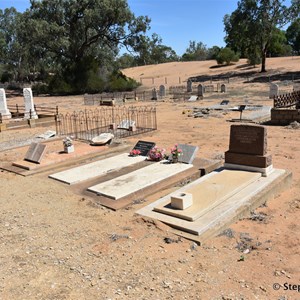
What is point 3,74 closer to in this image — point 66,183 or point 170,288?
point 66,183

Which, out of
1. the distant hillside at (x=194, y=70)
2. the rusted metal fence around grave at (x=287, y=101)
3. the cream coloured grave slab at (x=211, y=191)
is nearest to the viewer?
the cream coloured grave slab at (x=211, y=191)

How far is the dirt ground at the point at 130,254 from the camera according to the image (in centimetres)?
407

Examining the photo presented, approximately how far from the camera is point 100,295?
398 cm

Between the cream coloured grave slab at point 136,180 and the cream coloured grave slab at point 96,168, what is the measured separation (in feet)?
2.29

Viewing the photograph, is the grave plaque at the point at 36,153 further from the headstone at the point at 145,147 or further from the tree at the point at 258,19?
the tree at the point at 258,19

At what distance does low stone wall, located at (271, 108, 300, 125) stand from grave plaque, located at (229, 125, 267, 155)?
26.2 feet

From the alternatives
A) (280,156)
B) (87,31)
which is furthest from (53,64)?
(280,156)

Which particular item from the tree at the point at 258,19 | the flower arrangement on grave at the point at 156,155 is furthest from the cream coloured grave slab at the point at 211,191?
the tree at the point at 258,19

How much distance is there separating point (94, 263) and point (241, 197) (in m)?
2.90

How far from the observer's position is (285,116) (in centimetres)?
1470

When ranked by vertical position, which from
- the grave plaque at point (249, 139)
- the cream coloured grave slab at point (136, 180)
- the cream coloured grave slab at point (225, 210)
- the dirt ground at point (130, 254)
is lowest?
the dirt ground at point (130, 254)

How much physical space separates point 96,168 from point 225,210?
13.0 feet

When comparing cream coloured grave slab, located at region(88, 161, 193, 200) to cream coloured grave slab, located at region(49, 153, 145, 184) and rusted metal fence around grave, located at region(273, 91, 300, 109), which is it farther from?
rusted metal fence around grave, located at region(273, 91, 300, 109)

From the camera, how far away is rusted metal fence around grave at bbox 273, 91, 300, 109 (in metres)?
15.8
